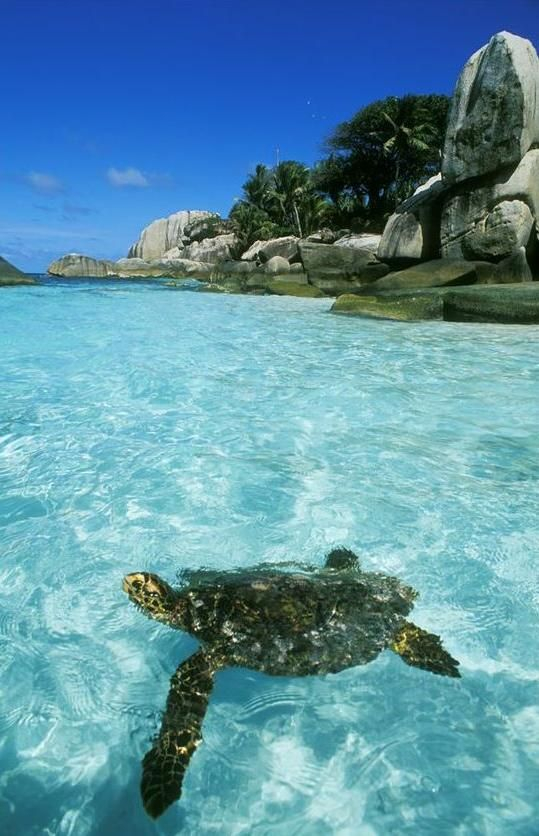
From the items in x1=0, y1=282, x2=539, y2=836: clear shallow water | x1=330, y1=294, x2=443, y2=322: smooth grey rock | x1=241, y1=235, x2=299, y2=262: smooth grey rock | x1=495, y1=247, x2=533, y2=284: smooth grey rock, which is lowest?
x1=0, y1=282, x2=539, y2=836: clear shallow water

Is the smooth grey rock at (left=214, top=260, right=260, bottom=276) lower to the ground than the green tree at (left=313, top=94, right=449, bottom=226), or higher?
lower

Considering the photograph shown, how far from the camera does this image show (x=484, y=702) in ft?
7.98

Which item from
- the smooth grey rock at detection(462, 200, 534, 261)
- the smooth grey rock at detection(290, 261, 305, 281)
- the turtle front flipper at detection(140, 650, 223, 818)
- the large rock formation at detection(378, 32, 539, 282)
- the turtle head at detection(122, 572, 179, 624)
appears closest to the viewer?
the turtle front flipper at detection(140, 650, 223, 818)

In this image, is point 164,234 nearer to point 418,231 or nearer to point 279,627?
point 418,231

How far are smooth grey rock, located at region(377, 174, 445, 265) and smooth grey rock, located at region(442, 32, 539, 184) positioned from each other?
1.48m

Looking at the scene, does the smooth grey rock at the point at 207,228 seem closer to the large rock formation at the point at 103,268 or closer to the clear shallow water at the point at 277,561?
the large rock formation at the point at 103,268

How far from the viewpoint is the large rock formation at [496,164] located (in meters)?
18.7

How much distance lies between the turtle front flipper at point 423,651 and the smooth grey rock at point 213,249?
54431 mm

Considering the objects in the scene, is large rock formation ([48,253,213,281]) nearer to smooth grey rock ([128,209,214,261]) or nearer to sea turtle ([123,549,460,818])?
smooth grey rock ([128,209,214,261])

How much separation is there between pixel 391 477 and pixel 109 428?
10.4ft

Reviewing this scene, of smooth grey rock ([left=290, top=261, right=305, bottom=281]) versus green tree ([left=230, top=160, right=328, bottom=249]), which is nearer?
smooth grey rock ([left=290, top=261, right=305, bottom=281])

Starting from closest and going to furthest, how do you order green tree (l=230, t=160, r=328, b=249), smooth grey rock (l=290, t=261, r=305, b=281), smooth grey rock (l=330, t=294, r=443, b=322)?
1. smooth grey rock (l=330, t=294, r=443, b=322)
2. smooth grey rock (l=290, t=261, r=305, b=281)
3. green tree (l=230, t=160, r=328, b=249)

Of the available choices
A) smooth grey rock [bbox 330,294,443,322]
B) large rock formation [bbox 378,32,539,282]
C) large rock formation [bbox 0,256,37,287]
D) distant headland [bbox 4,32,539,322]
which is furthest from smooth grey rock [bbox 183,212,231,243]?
smooth grey rock [bbox 330,294,443,322]

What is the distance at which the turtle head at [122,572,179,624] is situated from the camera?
260 cm
